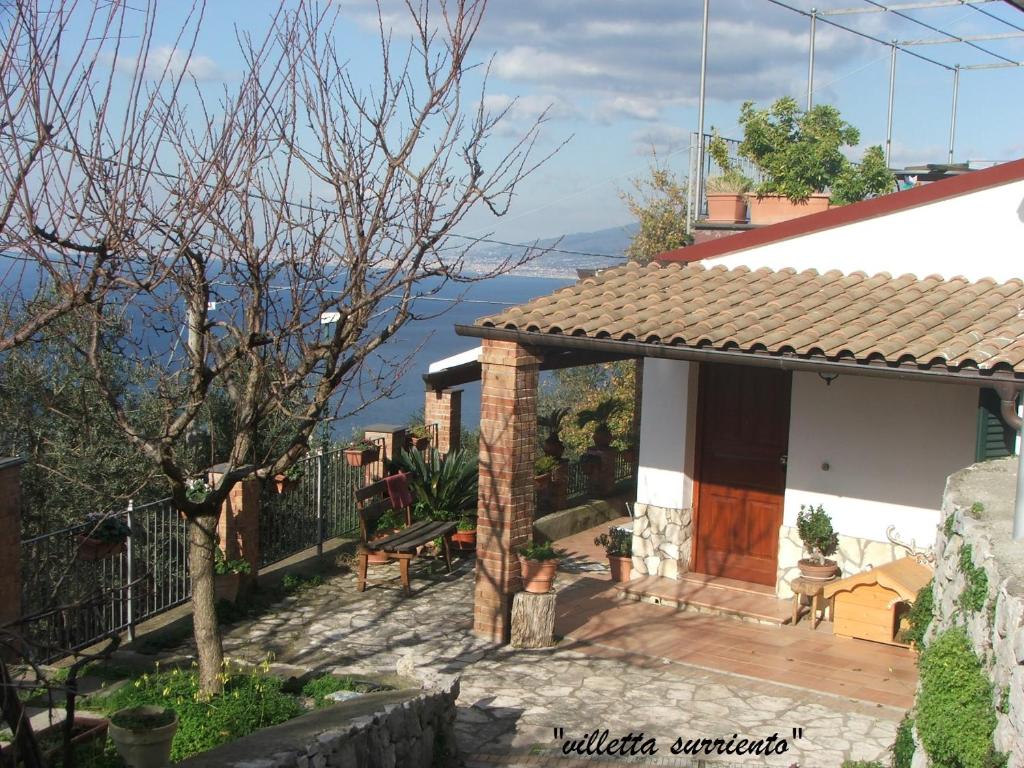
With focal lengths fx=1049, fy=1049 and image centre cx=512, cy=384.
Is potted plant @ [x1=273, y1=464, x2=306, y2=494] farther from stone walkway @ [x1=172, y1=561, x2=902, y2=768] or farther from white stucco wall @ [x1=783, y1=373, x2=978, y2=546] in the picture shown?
white stucco wall @ [x1=783, y1=373, x2=978, y2=546]

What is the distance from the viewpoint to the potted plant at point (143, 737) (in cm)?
544

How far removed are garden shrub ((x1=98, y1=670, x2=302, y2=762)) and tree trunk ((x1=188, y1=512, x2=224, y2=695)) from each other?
0.09 meters

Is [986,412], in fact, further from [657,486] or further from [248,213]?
[248,213]

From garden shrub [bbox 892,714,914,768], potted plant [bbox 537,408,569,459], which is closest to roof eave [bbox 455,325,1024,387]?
garden shrub [bbox 892,714,914,768]

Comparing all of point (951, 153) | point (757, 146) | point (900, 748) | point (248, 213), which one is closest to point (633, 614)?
point (900, 748)

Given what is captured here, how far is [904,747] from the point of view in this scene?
19.9 feet

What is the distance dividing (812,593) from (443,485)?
451cm

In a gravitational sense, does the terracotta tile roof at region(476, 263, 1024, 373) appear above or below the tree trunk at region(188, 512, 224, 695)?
above

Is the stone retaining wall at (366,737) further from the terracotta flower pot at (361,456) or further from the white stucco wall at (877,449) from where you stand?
the terracotta flower pot at (361,456)

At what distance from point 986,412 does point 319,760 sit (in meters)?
6.60

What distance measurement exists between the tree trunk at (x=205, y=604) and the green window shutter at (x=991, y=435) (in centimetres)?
644

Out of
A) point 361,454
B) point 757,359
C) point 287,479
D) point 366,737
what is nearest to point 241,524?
point 287,479

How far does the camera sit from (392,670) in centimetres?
810

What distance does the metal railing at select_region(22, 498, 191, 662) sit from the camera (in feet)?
26.6
